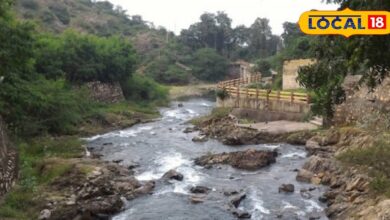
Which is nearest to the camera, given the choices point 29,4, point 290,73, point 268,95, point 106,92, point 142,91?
point 268,95

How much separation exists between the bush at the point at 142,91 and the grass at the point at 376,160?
35.4m

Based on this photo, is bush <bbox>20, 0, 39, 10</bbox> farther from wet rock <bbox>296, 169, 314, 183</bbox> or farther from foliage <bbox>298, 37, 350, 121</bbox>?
foliage <bbox>298, 37, 350, 121</bbox>

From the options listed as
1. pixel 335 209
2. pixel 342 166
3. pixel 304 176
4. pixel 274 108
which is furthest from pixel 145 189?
pixel 274 108

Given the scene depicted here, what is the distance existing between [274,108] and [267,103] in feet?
2.74

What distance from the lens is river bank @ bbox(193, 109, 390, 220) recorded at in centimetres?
1592

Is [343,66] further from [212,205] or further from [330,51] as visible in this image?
[212,205]

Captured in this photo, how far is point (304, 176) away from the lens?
20.9m

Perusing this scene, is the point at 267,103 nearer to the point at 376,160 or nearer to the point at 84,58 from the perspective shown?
the point at 376,160

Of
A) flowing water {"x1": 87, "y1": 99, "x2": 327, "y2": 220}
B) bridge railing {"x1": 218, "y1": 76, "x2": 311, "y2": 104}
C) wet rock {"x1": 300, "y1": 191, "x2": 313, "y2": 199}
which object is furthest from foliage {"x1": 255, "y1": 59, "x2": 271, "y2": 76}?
wet rock {"x1": 300, "y1": 191, "x2": 313, "y2": 199}

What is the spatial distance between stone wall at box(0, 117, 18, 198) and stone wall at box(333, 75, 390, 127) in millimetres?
16855

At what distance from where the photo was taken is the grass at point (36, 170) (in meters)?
16.2

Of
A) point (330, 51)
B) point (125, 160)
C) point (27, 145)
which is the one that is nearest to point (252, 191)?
point (125, 160)

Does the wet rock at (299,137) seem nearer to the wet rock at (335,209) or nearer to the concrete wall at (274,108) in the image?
the concrete wall at (274,108)

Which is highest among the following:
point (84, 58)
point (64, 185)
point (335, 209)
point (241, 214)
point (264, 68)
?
point (84, 58)
